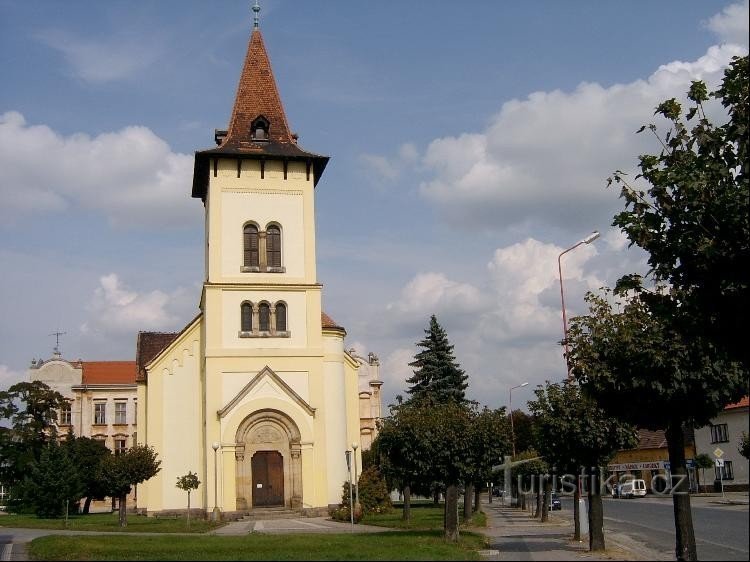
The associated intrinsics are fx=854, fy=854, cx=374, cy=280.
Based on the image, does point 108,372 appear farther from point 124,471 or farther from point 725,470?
point 725,470

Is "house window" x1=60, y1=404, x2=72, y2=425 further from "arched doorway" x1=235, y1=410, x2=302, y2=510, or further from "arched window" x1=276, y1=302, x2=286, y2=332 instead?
"arched window" x1=276, y1=302, x2=286, y2=332

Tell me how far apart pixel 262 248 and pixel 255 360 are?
226 inches

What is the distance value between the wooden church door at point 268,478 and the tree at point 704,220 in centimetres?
2954

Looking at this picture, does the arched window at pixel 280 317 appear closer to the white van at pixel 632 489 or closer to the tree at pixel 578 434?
the tree at pixel 578 434

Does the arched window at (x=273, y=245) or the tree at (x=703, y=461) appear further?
the tree at (x=703, y=461)

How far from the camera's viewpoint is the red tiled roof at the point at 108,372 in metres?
77.9

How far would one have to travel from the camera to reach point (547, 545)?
22.4 meters

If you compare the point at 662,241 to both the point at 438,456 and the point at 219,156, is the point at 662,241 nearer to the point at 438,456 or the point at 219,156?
the point at 438,456

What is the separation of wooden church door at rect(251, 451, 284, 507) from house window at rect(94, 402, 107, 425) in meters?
39.8

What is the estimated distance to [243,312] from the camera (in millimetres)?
42125

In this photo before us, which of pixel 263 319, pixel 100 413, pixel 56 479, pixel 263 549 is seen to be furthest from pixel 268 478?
pixel 100 413

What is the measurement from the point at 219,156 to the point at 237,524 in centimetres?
1809

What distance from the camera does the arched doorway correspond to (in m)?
40.2

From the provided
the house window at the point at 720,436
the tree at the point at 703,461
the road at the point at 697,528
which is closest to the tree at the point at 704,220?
the road at the point at 697,528
